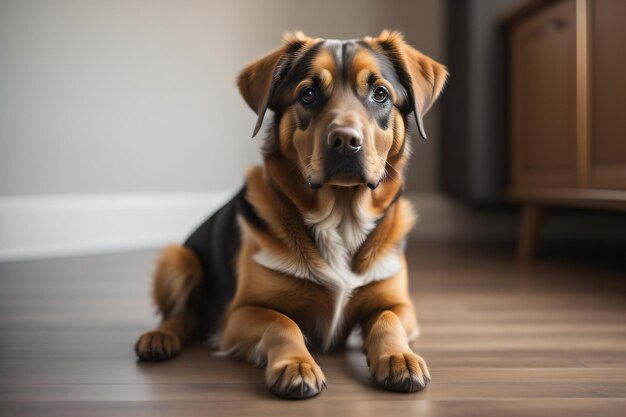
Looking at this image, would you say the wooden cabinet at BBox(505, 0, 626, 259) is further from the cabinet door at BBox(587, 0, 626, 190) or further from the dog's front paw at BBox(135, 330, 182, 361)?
the dog's front paw at BBox(135, 330, 182, 361)

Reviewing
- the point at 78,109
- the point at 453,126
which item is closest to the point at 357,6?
the point at 453,126

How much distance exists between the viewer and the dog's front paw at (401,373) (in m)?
1.29

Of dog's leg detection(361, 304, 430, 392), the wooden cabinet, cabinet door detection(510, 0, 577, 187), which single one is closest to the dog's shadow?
dog's leg detection(361, 304, 430, 392)

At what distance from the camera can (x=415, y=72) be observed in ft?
5.53

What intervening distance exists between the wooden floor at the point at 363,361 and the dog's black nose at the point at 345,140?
51 centimetres

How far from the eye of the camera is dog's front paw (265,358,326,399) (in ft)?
4.12

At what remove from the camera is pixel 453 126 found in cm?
443

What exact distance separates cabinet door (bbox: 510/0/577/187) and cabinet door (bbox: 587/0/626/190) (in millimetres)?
153

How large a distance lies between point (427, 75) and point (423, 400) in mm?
865

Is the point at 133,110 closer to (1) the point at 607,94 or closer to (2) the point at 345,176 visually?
(1) the point at 607,94

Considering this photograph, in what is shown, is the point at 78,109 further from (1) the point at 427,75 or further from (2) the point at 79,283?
(1) the point at 427,75

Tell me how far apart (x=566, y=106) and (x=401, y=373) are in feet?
7.75

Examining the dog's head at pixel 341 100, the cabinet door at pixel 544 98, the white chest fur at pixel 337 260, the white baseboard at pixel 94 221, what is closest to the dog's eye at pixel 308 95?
the dog's head at pixel 341 100

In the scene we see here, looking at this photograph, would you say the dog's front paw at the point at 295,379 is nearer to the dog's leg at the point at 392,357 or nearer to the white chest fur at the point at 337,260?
the dog's leg at the point at 392,357
